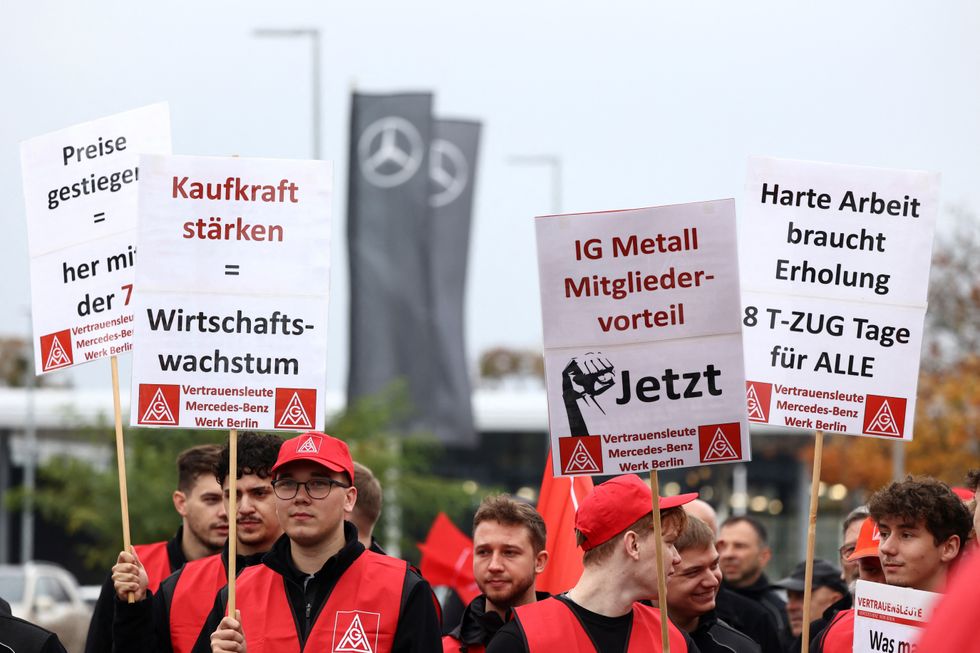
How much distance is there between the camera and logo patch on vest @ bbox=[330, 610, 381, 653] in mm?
5578

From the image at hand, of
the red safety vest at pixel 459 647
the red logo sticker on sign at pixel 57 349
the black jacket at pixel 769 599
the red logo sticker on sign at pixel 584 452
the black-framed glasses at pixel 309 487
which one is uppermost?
the red logo sticker on sign at pixel 57 349

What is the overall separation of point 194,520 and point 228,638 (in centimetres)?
206

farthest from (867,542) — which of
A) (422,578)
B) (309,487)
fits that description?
(309,487)

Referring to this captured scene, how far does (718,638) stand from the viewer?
647cm

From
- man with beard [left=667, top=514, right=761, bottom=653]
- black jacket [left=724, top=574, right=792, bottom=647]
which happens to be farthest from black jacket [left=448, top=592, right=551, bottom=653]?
black jacket [left=724, top=574, right=792, bottom=647]

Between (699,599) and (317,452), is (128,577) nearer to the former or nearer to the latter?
(317,452)

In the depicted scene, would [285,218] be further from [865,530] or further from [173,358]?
[865,530]

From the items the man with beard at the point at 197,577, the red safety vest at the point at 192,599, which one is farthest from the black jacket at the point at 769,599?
the red safety vest at the point at 192,599

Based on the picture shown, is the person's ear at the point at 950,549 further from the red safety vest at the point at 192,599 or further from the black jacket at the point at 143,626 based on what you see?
the red safety vest at the point at 192,599

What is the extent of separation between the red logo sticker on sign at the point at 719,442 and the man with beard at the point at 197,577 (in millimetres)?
1978

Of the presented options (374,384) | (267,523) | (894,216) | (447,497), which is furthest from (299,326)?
(447,497)

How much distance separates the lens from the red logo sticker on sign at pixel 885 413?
21.1 feet

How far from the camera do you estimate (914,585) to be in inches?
229

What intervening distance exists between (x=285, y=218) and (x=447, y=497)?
20.8m
